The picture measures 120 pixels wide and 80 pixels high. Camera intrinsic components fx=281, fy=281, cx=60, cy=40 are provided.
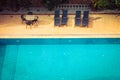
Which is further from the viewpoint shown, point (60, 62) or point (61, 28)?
point (61, 28)

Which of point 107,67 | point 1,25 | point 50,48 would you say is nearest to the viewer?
point 107,67

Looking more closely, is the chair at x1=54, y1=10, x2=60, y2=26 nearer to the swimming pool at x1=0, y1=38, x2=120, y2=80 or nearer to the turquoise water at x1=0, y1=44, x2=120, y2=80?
the swimming pool at x1=0, y1=38, x2=120, y2=80

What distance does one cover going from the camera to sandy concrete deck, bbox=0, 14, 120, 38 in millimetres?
14695

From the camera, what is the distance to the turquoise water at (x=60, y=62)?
13.1m

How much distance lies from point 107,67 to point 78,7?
4.45 m

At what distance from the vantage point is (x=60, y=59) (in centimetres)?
1380

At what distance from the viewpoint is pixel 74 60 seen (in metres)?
13.8

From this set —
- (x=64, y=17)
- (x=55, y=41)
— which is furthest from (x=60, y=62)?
(x=64, y=17)

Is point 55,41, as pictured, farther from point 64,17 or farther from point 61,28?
point 64,17

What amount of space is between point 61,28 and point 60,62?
90.1 inches

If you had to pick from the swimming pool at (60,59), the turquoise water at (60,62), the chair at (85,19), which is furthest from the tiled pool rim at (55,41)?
the chair at (85,19)

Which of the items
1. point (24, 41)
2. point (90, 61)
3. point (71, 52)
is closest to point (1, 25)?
point (24, 41)

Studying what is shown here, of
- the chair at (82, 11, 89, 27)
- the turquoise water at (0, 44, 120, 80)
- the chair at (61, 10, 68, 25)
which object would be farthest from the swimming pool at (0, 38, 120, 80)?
the chair at (61, 10, 68, 25)

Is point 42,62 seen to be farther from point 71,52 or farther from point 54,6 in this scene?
point 54,6
